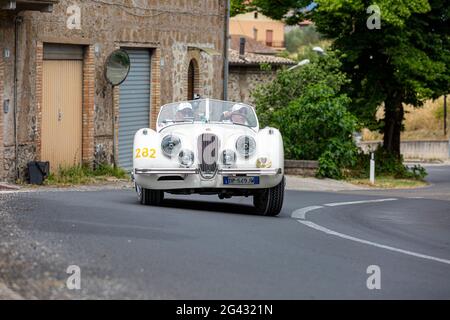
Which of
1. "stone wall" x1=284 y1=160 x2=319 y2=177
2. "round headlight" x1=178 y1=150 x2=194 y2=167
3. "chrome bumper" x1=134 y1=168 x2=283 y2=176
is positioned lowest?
"stone wall" x1=284 y1=160 x2=319 y2=177

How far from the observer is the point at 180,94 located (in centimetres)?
3316

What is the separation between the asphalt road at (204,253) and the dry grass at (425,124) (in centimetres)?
6401

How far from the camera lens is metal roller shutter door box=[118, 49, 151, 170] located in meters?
29.9

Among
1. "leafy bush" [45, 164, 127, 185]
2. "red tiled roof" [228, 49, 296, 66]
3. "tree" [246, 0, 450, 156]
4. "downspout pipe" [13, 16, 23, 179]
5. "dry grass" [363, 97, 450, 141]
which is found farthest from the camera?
"dry grass" [363, 97, 450, 141]

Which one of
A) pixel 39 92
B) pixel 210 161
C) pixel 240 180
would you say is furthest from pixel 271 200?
pixel 39 92

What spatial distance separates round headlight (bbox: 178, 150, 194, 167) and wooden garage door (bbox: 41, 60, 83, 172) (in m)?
10.3

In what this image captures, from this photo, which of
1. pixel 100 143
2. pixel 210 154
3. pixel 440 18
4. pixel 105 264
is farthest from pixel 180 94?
pixel 105 264

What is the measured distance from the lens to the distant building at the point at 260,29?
11112 cm

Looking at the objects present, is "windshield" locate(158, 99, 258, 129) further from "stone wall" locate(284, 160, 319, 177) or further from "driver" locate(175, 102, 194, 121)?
"stone wall" locate(284, 160, 319, 177)

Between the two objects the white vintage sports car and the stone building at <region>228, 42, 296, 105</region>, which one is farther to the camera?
the stone building at <region>228, 42, 296, 105</region>

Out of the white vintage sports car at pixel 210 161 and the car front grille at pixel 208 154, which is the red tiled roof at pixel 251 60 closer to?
the white vintage sports car at pixel 210 161

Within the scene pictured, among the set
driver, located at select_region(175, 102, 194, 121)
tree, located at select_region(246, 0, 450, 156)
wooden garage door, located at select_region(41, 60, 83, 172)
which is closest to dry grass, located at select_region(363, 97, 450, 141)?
tree, located at select_region(246, 0, 450, 156)

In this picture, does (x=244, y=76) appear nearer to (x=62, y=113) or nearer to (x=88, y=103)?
(x=88, y=103)

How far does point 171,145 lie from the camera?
1603 cm
